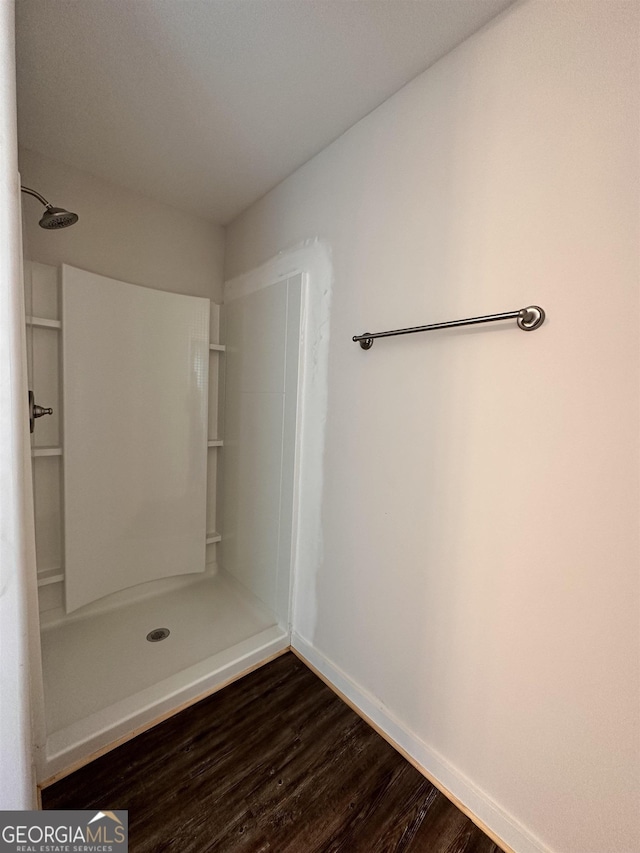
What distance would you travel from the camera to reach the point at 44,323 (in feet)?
5.12

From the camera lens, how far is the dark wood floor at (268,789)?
0.97 meters

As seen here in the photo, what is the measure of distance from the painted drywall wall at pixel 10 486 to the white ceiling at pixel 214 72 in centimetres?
50

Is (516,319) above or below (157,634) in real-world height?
above

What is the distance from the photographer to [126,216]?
1.82m

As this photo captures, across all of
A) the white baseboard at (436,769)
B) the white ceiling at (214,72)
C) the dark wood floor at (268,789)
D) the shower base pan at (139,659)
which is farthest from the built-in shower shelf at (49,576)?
the white ceiling at (214,72)

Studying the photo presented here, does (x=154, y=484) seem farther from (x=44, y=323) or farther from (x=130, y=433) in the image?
(x=44, y=323)

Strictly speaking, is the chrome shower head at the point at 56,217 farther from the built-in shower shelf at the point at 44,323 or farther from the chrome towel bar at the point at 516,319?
the chrome towel bar at the point at 516,319

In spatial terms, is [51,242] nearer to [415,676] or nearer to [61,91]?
[61,91]

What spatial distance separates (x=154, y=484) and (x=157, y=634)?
72cm

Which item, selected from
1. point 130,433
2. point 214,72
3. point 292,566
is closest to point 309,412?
point 292,566

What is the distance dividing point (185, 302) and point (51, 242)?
1.96 feet

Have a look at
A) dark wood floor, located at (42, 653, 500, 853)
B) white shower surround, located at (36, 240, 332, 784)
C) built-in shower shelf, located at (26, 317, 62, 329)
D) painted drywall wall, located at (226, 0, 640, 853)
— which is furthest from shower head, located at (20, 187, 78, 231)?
dark wood floor, located at (42, 653, 500, 853)

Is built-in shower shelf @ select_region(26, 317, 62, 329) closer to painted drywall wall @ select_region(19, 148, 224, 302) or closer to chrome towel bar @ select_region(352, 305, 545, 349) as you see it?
painted drywall wall @ select_region(19, 148, 224, 302)

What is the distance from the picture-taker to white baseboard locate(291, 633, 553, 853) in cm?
95
